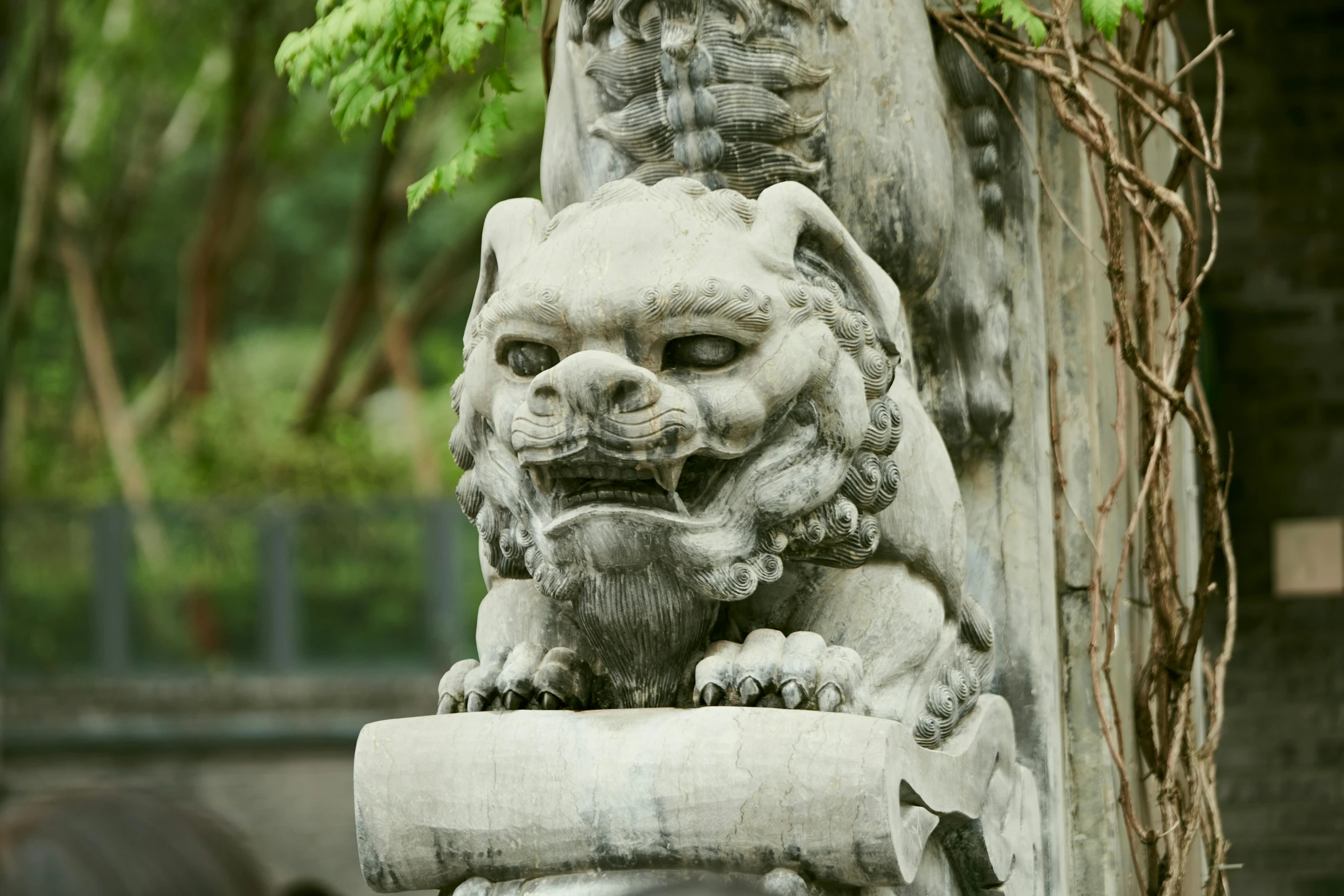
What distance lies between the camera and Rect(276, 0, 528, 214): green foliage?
2600mm

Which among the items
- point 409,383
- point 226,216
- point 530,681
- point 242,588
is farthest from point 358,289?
point 530,681

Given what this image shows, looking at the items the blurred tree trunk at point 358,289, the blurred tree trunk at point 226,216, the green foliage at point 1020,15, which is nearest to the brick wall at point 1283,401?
the green foliage at point 1020,15

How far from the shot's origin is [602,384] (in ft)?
5.96

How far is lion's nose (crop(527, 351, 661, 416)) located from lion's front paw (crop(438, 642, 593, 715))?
35 cm

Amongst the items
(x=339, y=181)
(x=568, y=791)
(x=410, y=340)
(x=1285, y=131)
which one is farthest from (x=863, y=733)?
(x=339, y=181)

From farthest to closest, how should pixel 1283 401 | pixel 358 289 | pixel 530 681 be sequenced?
pixel 358 289, pixel 1283 401, pixel 530 681

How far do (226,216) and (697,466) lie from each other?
388 inches

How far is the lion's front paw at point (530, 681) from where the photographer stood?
2.02 meters

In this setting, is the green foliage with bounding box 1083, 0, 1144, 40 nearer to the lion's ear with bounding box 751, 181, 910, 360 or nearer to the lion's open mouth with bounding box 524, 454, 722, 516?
the lion's ear with bounding box 751, 181, 910, 360

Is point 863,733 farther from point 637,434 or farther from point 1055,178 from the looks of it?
point 1055,178

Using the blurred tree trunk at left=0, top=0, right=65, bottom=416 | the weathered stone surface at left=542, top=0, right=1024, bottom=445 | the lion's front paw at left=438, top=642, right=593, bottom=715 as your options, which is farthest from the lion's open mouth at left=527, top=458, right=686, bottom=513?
the blurred tree trunk at left=0, top=0, right=65, bottom=416

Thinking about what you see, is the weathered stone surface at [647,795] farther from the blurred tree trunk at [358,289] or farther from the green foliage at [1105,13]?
the blurred tree trunk at [358,289]

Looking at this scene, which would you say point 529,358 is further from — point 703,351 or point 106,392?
point 106,392

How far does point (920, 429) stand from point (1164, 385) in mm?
489
